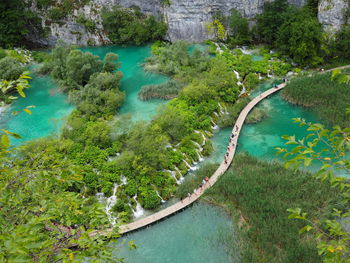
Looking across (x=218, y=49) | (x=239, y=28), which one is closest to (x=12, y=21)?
(x=218, y=49)

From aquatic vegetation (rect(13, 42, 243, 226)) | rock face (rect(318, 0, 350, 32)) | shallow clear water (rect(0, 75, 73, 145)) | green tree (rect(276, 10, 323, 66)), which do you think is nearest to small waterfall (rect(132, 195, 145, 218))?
aquatic vegetation (rect(13, 42, 243, 226))

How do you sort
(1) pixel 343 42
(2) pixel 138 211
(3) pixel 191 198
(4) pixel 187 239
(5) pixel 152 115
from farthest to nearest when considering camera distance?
(1) pixel 343 42 < (5) pixel 152 115 < (3) pixel 191 198 < (2) pixel 138 211 < (4) pixel 187 239

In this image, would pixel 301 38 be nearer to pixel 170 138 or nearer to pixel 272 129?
pixel 272 129

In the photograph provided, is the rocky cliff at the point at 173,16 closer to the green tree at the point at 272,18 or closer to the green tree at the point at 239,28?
the green tree at the point at 239,28

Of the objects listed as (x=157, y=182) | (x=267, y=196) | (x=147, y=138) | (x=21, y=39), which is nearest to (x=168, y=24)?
(x=21, y=39)

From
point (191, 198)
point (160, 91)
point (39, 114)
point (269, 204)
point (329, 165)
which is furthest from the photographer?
point (160, 91)

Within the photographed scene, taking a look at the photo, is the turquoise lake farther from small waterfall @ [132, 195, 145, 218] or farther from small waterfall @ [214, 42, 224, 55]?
small waterfall @ [214, 42, 224, 55]

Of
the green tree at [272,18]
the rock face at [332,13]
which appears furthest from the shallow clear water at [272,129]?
the rock face at [332,13]
